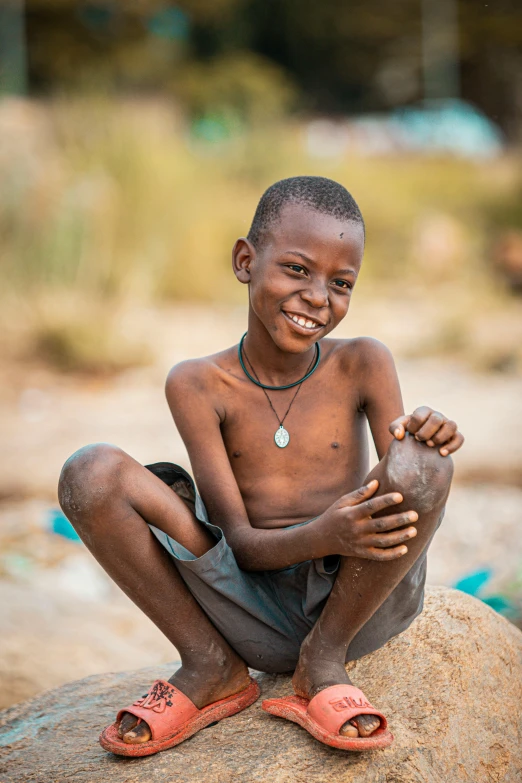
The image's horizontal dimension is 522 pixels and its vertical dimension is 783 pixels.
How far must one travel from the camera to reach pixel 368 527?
1.93 metres

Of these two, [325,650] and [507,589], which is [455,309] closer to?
[507,589]

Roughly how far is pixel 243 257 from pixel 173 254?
282 inches

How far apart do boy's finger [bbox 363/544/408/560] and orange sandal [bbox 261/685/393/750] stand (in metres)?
0.32

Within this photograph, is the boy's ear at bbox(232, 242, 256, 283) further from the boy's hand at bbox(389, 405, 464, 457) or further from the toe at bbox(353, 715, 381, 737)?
the toe at bbox(353, 715, 381, 737)

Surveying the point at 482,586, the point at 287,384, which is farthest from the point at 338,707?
the point at 482,586

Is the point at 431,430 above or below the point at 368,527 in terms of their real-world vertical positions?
above

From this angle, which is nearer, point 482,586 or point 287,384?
point 287,384

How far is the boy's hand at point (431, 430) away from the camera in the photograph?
1921 mm

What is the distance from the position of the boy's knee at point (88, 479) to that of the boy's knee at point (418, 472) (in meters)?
0.64

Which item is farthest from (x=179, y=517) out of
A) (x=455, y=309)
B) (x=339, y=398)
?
(x=455, y=309)

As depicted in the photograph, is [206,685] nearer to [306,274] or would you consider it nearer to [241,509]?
[241,509]

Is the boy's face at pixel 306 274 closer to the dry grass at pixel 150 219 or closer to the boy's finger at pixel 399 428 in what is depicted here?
the boy's finger at pixel 399 428

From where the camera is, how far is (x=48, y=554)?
479 centimetres

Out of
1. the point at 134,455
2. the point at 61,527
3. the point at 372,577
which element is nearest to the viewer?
the point at 372,577
